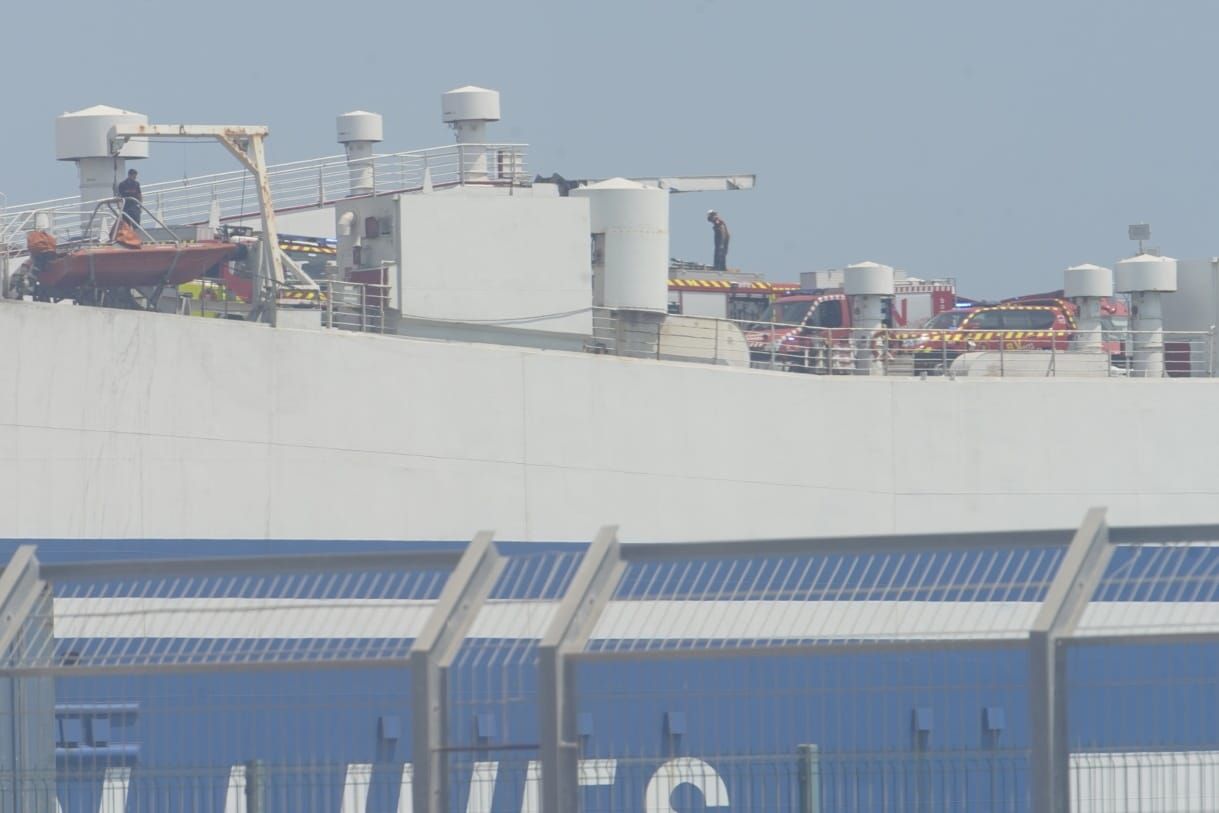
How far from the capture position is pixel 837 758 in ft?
19.3

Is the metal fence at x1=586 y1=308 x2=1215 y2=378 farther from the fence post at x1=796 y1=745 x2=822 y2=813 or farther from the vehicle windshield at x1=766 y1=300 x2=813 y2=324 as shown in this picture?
the fence post at x1=796 y1=745 x2=822 y2=813

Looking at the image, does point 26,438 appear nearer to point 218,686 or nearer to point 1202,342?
point 218,686

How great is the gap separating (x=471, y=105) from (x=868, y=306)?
4.99m

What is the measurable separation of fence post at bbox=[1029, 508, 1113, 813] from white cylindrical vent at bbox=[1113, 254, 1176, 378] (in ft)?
56.0

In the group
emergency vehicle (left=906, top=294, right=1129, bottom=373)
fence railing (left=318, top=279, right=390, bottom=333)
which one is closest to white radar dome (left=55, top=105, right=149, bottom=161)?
fence railing (left=318, top=279, right=390, bottom=333)

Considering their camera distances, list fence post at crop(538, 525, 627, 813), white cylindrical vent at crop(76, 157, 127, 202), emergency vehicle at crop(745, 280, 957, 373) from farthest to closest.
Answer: emergency vehicle at crop(745, 280, 957, 373) < white cylindrical vent at crop(76, 157, 127, 202) < fence post at crop(538, 525, 627, 813)

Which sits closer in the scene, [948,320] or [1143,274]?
[1143,274]

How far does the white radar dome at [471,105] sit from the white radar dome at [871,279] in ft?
14.5

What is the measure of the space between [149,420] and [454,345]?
9.82 ft

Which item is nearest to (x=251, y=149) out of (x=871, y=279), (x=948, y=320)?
(x=871, y=279)

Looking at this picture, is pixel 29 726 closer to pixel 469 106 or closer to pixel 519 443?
pixel 519 443

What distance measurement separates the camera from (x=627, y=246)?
2034cm

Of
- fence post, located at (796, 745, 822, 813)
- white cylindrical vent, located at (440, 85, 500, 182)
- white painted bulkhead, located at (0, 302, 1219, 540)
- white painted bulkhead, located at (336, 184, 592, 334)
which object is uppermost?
white cylindrical vent, located at (440, 85, 500, 182)

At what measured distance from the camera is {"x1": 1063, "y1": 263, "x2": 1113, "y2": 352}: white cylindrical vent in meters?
22.3
